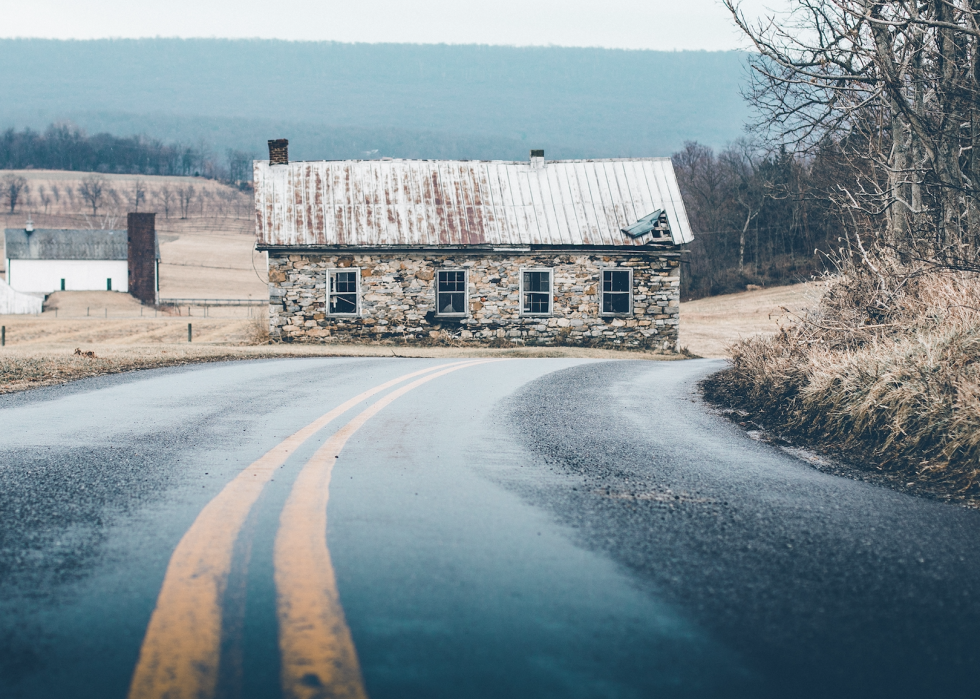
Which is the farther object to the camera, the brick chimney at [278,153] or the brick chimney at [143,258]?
the brick chimney at [143,258]

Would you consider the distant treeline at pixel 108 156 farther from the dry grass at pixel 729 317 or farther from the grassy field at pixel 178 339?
the dry grass at pixel 729 317

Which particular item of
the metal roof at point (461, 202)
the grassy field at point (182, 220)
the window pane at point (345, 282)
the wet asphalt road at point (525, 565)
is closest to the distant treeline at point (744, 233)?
the metal roof at point (461, 202)

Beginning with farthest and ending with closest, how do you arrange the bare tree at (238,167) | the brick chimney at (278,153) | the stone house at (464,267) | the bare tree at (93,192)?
1. the bare tree at (238,167)
2. the bare tree at (93,192)
3. the brick chimney at (278,153)
4. the stone house at (464,267)

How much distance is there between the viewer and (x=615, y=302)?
2583cm

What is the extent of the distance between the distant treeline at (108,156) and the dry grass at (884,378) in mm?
171734

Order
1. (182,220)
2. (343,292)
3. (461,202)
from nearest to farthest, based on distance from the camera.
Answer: (343,292) < (461,202) < (182,220)

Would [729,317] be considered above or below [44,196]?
below

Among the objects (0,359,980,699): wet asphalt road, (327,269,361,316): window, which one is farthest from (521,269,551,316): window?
(0,359,980,699): wet asphalt road

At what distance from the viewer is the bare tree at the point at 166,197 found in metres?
147

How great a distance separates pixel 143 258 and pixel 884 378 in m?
71.4

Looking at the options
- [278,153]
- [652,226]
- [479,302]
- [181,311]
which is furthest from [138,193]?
[652,226]

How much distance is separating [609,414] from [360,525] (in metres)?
4.72

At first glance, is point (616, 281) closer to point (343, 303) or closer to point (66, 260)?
point (343, 303)

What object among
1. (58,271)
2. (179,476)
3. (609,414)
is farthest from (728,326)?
(58,271)
